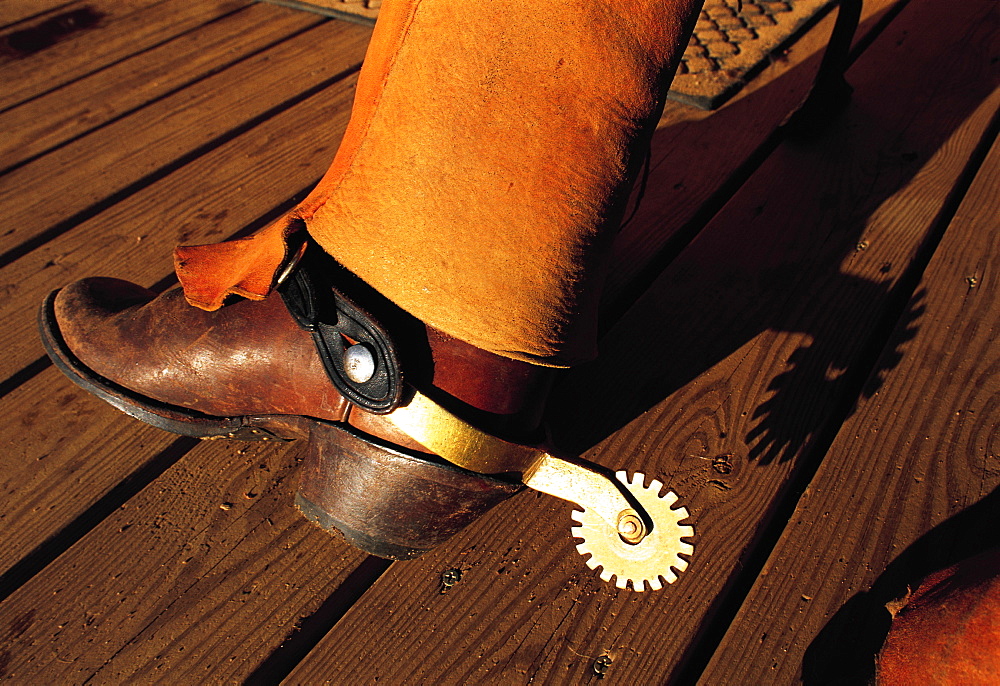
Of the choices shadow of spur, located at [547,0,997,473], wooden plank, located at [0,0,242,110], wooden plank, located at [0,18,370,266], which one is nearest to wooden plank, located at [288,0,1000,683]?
shadow of spur, located at [547,0,997,473]

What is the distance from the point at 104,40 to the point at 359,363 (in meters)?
1.59

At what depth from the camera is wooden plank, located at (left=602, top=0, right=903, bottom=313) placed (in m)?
1.13

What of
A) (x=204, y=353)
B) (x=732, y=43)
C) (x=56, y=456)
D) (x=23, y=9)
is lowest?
(x=23, y=9)

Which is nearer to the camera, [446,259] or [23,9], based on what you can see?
[446,259]

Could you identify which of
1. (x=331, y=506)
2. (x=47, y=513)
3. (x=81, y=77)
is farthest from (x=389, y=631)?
(x=81, y=77)

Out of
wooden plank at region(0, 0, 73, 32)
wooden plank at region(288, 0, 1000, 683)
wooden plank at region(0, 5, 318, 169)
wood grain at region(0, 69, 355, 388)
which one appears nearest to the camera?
wooden plank at region(288, 0, 1000, 683)

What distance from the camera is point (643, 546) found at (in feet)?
2.39

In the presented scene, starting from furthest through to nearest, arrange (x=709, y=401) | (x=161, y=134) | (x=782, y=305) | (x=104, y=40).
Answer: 1. (x=104, y=40)
2. (x=161, y=134)
3. (x=782, y=305)
4. (x=709, y=401)

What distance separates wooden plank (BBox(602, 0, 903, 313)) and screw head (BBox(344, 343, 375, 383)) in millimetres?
507

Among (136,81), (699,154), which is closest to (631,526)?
(699,154)

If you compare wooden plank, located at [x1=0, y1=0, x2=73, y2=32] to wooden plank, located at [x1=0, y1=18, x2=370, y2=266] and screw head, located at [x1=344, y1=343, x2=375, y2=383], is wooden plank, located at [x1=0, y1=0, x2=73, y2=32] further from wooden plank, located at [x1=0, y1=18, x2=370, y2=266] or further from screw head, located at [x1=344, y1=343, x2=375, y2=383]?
screw head, located at [x1=344, y1=343, x2=375, y2=383]

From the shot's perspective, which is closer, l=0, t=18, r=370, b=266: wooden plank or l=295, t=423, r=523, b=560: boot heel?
l=295, t=423, r=523, b=560: boot heel

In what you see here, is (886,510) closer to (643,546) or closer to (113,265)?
(643,546)

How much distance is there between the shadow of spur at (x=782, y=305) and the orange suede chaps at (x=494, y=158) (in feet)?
1.19
